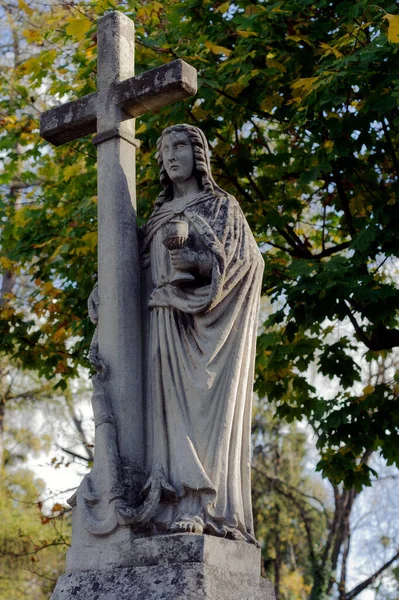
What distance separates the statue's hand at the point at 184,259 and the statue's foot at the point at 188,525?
1425mm

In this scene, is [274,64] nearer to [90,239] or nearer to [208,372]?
[90,239]

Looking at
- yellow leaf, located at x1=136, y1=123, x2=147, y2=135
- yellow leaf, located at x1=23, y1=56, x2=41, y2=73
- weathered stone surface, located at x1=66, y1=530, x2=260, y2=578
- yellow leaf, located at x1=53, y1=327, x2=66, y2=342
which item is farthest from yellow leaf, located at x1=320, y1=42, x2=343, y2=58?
weathered stone surface, located at x1=66, y1=530, x2=260, y2=578

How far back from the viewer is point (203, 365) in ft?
21.5

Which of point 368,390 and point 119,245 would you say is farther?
point 368,390

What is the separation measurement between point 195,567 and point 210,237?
6.24 ft

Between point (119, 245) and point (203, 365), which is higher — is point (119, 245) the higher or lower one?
the higher one

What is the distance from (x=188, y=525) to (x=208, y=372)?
0.89 meters

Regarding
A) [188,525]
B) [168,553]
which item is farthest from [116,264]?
[168,553]

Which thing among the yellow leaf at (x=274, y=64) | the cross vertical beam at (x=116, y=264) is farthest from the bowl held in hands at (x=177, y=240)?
the yellow leaf at (x=274, y=64)

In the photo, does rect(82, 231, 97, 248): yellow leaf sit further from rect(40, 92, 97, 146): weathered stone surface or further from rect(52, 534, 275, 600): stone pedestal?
rect(52, 534, 275, 600): stone pedestal

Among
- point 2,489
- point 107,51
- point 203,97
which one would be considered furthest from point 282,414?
point 2,489

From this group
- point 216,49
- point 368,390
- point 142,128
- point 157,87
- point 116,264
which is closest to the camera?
point 116,264

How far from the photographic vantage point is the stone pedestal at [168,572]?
19.4 feet

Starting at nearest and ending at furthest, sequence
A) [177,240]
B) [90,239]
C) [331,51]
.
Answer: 1. [177,240]
2. [331,51]
3. [90,239]
